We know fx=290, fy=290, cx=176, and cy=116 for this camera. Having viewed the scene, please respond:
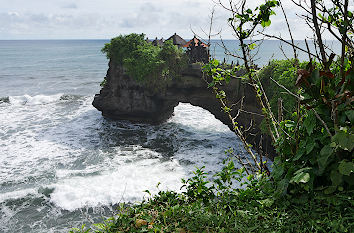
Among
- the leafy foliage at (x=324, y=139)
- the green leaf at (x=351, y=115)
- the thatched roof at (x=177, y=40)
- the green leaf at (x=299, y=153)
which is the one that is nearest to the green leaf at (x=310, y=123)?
the leafy foliage at (x=324, y=139)

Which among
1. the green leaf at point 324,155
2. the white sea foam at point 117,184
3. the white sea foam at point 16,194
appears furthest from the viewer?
the white sea foam at point 16,194

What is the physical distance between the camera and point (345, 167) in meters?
2.65

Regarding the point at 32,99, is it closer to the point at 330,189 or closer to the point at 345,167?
the point at 330,189

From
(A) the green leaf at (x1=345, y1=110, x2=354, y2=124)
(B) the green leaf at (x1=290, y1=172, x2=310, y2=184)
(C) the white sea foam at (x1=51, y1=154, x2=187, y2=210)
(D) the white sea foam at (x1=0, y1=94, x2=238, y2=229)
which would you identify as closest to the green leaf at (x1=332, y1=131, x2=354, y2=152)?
(A) the green leaf at (x1=345, y1=110, x2=354, y2=124)

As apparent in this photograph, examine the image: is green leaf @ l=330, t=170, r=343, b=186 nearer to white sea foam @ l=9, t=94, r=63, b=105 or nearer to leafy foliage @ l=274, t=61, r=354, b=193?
leafy foliage @ l=274, t=61, r=354, b=193

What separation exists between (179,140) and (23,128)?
36.4 ft

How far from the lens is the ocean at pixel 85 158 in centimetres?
1052

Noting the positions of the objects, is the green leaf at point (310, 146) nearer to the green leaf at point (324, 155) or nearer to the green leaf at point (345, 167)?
the green leaf at point (324, 155)

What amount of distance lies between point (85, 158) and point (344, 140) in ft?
46.1

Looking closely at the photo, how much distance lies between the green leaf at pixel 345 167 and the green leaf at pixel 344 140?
176mm

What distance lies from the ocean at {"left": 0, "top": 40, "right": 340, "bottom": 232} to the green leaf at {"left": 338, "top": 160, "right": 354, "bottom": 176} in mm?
2257

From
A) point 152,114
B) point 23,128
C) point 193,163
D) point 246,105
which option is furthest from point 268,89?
point 23,128

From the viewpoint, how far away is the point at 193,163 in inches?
571

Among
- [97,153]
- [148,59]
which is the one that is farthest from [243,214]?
[148,59]
